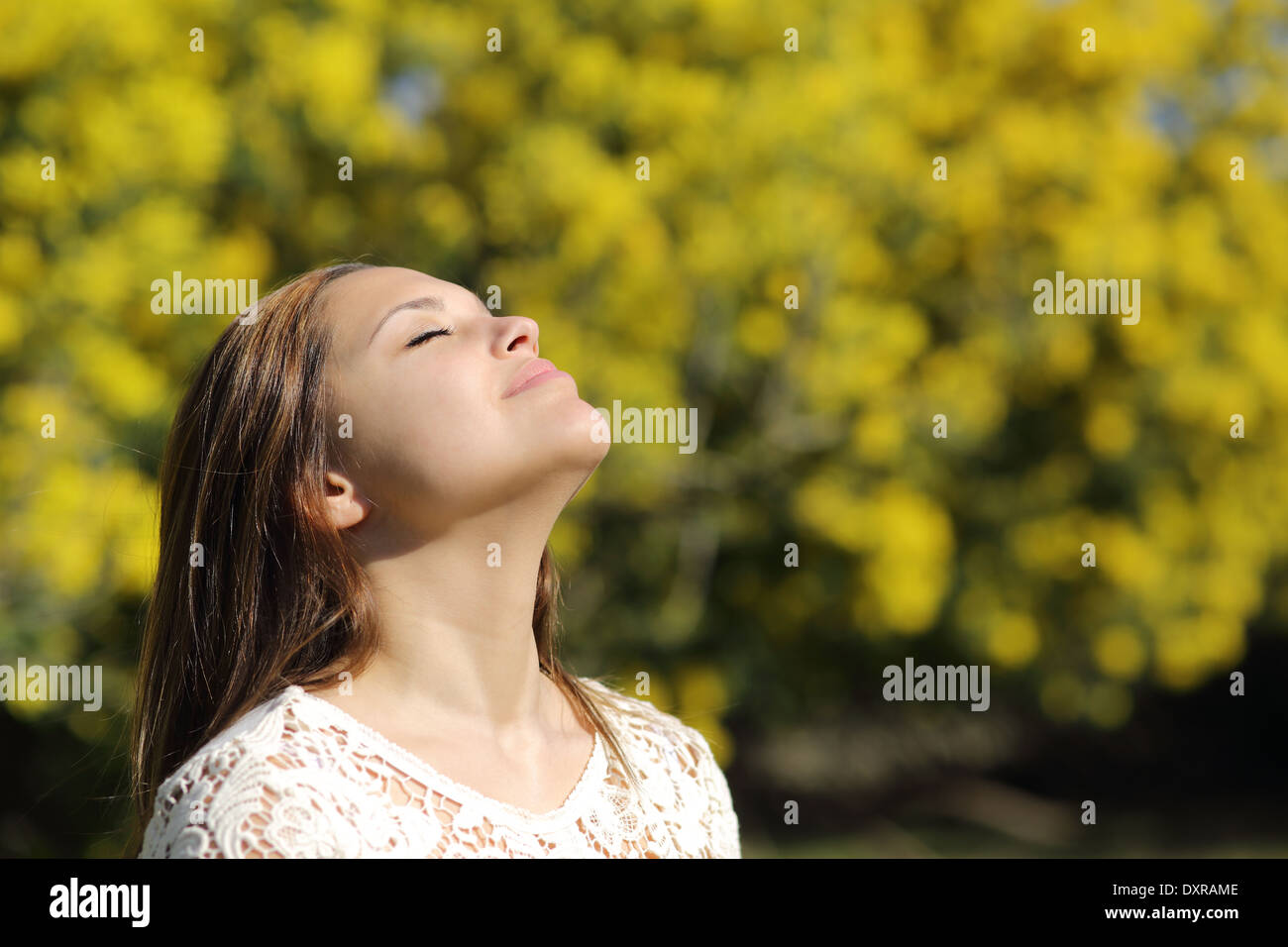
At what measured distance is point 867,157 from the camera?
5.46 metres

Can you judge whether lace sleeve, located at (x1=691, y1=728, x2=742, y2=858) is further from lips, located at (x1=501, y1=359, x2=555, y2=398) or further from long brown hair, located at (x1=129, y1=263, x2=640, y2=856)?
lips, located at (x1=501, y1=359, x2=555, y2=398)

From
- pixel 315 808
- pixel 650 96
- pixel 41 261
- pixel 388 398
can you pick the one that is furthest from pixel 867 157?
pixel 315 808

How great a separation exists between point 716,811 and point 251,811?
0.86 metres

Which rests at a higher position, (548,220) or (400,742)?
(548,220)

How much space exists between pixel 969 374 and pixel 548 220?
2.21m

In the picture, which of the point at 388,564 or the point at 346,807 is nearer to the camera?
the point at 346,807

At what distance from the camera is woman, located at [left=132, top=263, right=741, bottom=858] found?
165 cm

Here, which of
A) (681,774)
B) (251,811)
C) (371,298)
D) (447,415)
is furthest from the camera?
(681,774)

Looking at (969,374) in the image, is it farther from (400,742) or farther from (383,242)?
(400,742)

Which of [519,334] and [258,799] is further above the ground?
[519,334]

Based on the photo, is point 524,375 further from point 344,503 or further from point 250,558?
point 250,558

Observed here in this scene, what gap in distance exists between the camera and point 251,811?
1.40 meters

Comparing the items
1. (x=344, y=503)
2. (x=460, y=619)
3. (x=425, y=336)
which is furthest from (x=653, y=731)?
(x=425, y=336)

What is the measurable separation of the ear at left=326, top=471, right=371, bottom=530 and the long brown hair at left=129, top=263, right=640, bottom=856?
0.02 m
